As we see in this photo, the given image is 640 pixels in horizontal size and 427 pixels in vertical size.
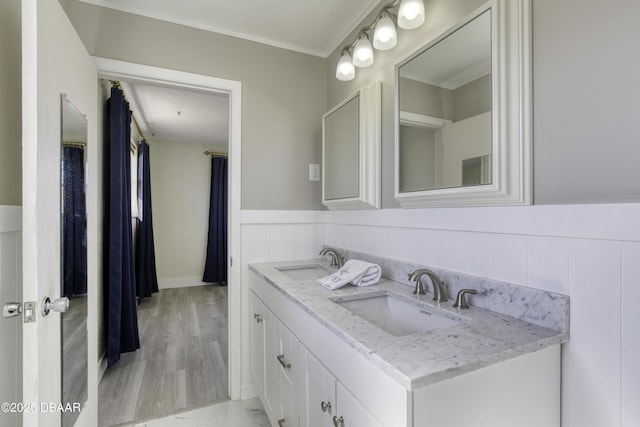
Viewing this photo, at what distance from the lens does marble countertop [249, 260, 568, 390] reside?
646 mm

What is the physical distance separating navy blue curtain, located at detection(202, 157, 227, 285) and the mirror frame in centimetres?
435

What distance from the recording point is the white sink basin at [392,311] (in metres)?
1.10

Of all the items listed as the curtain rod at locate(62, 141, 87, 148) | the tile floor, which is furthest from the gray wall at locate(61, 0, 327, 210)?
the tile floor

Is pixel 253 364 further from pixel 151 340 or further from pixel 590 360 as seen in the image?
pixel 590 360

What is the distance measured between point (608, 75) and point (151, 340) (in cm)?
336

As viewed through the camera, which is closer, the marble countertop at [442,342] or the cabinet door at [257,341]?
the marble countertop at [442,342]

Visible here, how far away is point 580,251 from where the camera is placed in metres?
0.79

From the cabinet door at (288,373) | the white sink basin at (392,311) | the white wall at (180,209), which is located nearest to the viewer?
the white sink basin at (392,311)

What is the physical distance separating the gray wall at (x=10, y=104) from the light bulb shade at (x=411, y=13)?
1.39 meters

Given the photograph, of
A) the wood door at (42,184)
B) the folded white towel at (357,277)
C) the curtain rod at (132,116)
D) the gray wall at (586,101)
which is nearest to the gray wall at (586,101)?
the gray wall at (586,101)

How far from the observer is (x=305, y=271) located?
190 centimetres

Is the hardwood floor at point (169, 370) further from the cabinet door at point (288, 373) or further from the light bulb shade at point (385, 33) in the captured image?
the light bulb shade at point (385, 33)

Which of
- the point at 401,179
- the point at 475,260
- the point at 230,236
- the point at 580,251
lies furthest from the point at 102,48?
the point at 580,251

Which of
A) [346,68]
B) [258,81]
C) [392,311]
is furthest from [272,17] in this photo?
[392,311]
